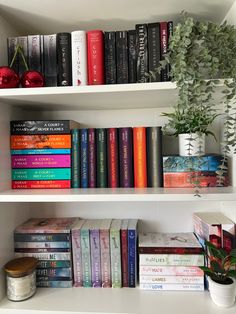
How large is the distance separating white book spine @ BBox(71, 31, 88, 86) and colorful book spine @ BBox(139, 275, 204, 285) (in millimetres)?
753

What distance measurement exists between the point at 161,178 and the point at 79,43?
0.56 metres

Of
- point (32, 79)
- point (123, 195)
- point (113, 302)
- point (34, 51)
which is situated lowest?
point (113, 302)

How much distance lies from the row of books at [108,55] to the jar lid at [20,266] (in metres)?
0.67

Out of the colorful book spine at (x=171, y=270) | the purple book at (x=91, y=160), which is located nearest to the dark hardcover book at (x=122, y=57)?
the purple book at (x=91, y=160)

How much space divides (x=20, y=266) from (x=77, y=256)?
208mm

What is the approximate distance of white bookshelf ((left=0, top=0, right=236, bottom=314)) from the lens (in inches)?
32.4

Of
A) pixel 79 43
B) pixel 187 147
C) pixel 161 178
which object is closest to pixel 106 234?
pixel 161 178

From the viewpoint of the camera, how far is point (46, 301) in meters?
0.90

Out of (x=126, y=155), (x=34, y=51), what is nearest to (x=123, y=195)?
(x=126, y=155)

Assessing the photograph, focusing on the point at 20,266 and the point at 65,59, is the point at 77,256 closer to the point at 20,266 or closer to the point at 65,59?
the point at 20,266

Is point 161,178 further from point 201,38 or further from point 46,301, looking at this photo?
point 46,301

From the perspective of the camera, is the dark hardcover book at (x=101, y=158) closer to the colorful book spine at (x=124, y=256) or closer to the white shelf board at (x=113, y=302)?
the colorful book spine at (x=124, y=256)

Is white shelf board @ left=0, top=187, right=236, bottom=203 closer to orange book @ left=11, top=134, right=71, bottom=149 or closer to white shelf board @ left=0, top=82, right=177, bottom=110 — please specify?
orange book @ left=11, top=134, right=71, bottom=149

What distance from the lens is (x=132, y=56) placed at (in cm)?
88
